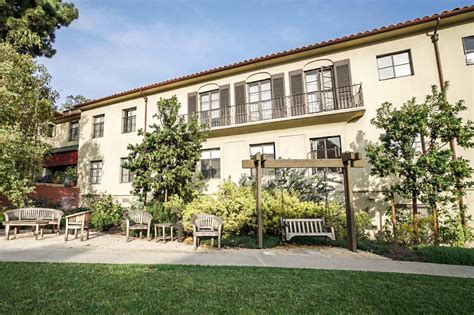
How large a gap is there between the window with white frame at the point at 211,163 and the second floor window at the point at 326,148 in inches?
194

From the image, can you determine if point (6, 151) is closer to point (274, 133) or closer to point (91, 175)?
point (91, 175)

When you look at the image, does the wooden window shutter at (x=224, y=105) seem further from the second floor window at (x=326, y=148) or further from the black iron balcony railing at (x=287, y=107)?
the second floor window at (x=326, y=148)

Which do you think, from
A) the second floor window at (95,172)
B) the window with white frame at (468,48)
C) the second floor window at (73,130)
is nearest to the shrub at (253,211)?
the window with white frame at (468,48)

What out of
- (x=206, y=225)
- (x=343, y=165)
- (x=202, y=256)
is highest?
(x=343, y=165)

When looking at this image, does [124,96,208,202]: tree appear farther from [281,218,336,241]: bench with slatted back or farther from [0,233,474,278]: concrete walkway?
[281,218,336,241]: bench with slatted back

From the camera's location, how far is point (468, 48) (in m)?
9.89

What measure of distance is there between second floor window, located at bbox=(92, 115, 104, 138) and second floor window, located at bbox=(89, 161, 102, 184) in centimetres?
193

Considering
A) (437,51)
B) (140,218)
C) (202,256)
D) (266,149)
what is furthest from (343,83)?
(140,218)

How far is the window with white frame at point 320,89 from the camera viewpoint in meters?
12.0

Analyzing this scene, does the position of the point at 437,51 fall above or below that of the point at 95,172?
above

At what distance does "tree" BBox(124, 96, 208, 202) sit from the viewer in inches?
399

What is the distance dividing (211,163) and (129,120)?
22.2 feet

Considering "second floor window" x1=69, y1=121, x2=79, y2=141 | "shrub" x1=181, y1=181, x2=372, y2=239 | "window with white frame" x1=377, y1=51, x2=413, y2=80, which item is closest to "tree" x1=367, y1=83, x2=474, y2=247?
"shrub" x1=181, y1=181, x2=372, y2=239

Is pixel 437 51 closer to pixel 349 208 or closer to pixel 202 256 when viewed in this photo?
pixel 349 208
